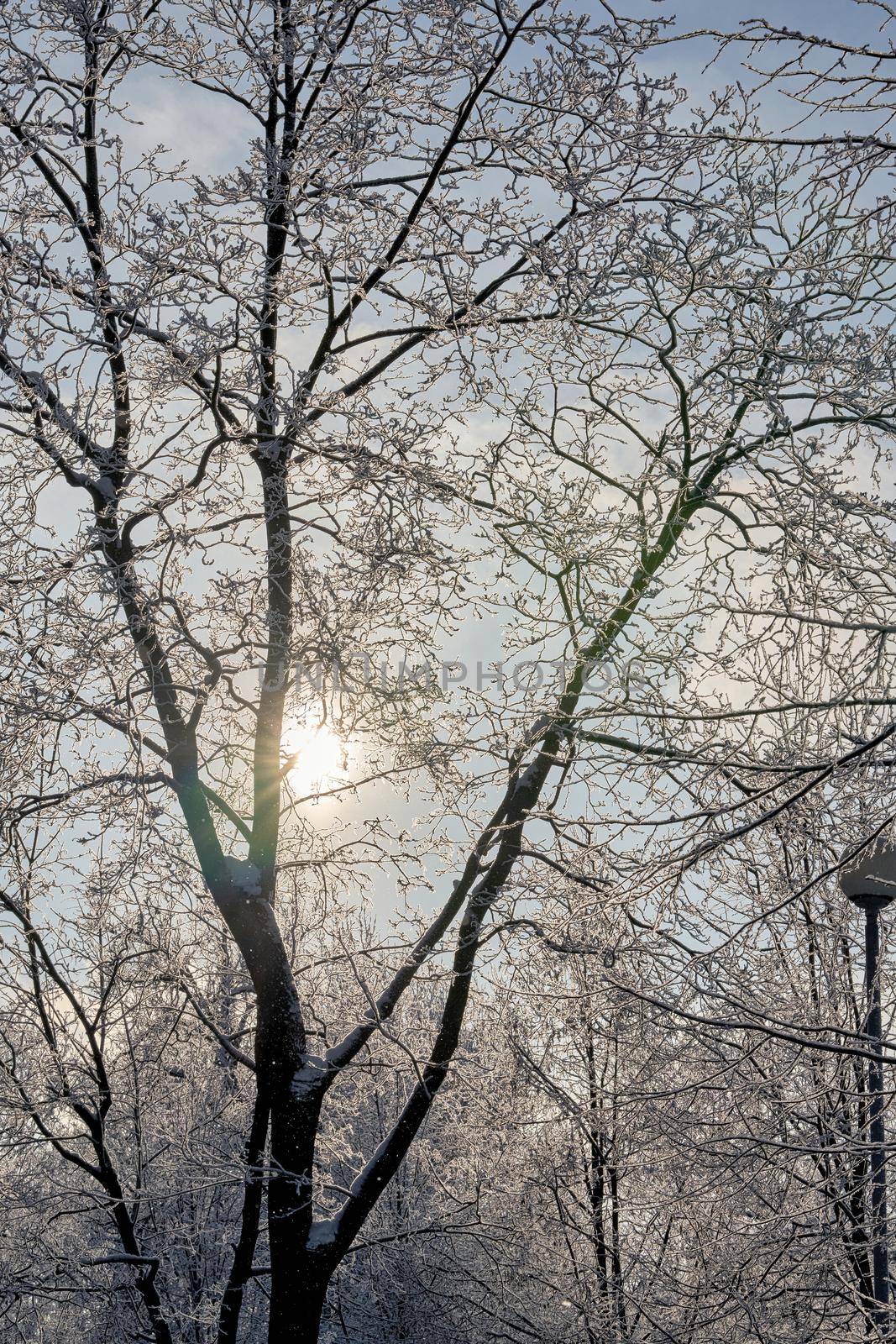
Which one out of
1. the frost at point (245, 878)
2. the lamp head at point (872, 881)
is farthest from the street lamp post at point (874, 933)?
the frost at point (245, 878)

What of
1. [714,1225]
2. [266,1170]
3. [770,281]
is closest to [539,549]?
[770,281]

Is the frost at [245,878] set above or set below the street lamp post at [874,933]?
A: above

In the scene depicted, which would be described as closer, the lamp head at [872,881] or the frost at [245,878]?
the lamp head at [872,881]

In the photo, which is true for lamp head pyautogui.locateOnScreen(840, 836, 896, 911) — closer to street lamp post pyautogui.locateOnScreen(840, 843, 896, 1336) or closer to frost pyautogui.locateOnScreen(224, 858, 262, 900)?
street lamp post pyautogui.locateOnScreen(840, 843, 896, 1336)

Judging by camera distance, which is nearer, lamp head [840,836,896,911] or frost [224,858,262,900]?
lamp head [840,836,896,911]

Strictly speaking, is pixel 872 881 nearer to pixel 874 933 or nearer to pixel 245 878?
pixel 874 933

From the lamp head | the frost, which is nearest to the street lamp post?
the lamp head

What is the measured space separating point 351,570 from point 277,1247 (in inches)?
171

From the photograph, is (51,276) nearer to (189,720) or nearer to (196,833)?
(189,720)

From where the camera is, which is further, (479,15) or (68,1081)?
(68,1081)

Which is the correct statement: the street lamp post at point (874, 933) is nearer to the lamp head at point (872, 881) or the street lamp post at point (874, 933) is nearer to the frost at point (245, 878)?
the lamp head at point (872, 881)

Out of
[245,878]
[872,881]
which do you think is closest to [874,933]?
[872,881]

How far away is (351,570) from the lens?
7.13 meters

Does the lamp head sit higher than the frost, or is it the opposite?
the frost
